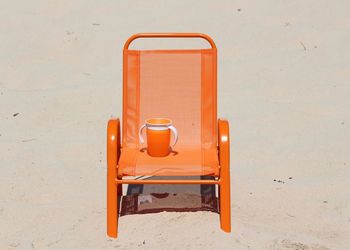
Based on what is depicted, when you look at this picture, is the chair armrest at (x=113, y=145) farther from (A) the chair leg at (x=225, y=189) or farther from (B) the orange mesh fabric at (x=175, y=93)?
(A) the chair leg at (x=225, y=189)

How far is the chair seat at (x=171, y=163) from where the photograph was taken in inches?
135

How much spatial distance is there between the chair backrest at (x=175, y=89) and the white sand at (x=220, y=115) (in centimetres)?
54

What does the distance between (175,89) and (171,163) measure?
825 mm

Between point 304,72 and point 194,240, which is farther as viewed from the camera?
point 304,72

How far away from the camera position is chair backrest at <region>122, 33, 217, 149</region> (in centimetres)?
416

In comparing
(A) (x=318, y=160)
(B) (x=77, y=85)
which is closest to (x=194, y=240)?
(A) (x=318, y=160)

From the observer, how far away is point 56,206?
13.0ft

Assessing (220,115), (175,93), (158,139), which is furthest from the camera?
(220,115)

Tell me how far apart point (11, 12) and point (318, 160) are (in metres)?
4.75

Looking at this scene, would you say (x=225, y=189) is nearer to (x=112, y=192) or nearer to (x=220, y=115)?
(x=112, y=192)

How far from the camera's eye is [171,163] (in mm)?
3584

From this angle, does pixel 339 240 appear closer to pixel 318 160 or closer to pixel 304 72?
pixel 318 160

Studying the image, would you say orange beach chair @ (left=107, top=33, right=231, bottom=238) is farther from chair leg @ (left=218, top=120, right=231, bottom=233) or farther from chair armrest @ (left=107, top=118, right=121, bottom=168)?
chair leg @ (left=218, top=120, right=231, bottom=233)

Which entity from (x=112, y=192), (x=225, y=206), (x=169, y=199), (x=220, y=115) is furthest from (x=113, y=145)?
(x=220, y=115)
